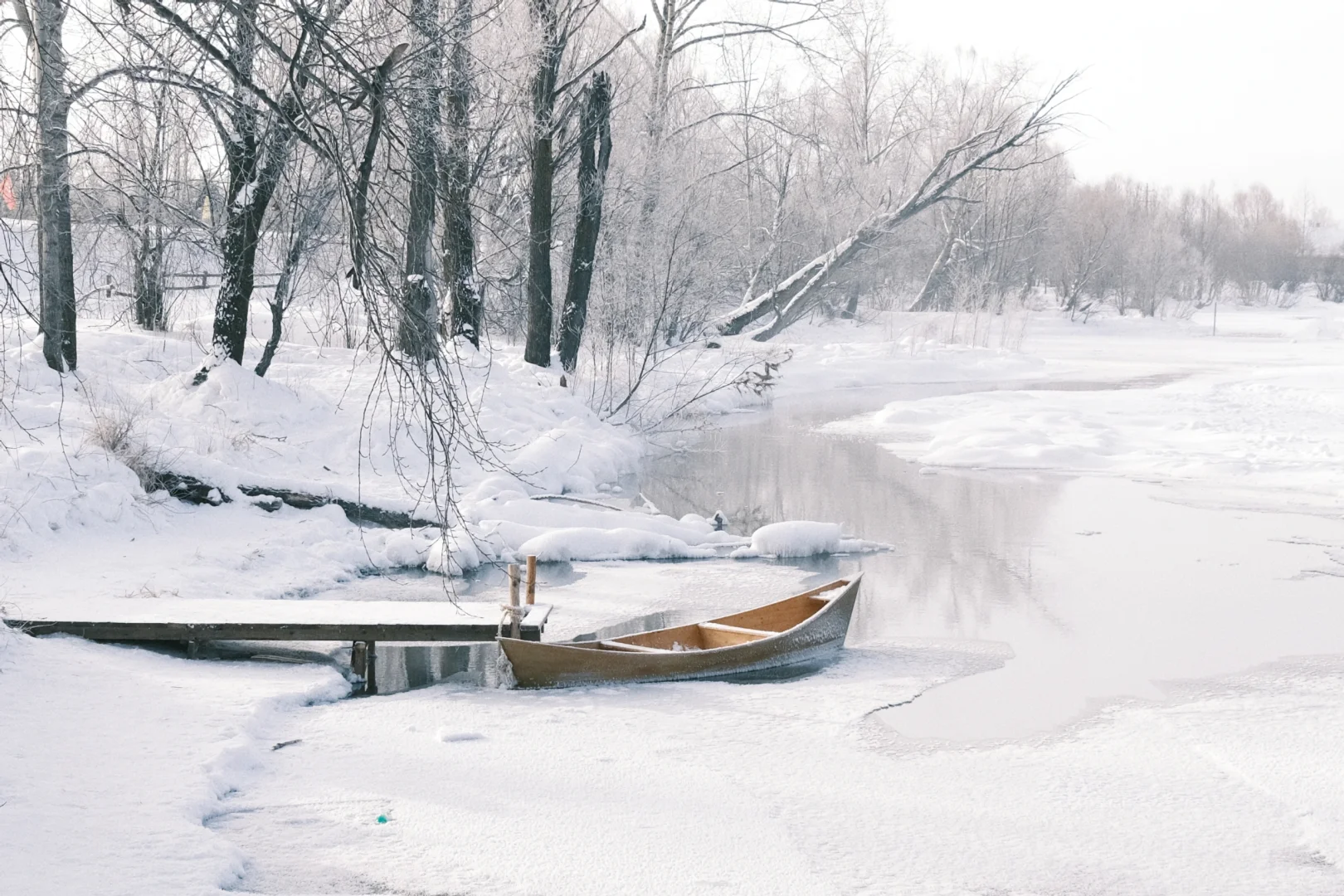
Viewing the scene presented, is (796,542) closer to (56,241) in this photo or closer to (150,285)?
(56,241)

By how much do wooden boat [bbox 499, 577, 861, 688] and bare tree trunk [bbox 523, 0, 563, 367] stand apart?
32.5 ft

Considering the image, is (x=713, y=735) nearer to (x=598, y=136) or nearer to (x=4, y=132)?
(x=4, y=132)

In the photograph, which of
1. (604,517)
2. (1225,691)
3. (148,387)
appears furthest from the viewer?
(148,387)

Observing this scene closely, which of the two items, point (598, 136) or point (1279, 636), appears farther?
point (598, 136)

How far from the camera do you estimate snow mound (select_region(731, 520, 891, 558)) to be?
37.2ft

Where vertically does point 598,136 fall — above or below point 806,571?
above

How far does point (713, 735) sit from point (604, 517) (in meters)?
5.53

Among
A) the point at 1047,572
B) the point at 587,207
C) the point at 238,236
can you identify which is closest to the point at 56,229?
the point at 238,236

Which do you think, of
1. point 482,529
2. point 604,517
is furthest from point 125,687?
point 604,517

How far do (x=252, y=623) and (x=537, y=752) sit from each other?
236cm

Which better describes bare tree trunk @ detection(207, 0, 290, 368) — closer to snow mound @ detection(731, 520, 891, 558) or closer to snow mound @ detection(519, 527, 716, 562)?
snow mound @ detection(519, 527, 716, 562)

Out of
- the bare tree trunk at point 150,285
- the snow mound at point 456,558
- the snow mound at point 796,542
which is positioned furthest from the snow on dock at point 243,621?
the bare tree trunk at point 150,285

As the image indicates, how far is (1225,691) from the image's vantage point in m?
7.55

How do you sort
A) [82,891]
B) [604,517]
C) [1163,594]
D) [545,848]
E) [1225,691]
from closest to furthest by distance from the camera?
[82,891]
[545,848]
[1225,691]
[1163,594]
[604,517]
